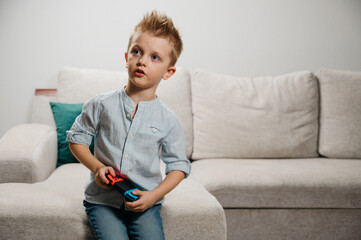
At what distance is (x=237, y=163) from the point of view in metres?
1.75

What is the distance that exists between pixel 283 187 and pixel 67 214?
94 centimetres

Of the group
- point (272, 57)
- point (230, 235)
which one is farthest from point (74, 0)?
point (230, 235)

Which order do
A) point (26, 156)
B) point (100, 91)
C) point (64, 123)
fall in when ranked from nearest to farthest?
1. point (26, 156)
2. point (64, 123)
3. point (100, 91)

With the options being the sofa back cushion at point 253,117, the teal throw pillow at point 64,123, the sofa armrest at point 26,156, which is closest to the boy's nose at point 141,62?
the sofa armrest at point 26,156

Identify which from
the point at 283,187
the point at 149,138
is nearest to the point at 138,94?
the point at 149,138

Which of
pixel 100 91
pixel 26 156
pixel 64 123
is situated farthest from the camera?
pixel 100 91

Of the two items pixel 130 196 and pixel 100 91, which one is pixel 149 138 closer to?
pixel 130 196

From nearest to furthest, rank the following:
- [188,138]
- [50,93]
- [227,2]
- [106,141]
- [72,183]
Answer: [106,141]
[72,183]
[188,138]
[50,93]
[227,2]

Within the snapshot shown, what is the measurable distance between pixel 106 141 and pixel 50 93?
57.8 inches

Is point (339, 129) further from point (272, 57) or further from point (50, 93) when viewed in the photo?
point (50, 93)

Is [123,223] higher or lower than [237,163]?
higher

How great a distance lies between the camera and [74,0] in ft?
7.66

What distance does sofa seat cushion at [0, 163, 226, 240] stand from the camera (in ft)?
3.09

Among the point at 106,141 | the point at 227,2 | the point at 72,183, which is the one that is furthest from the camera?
the point at 227,2
